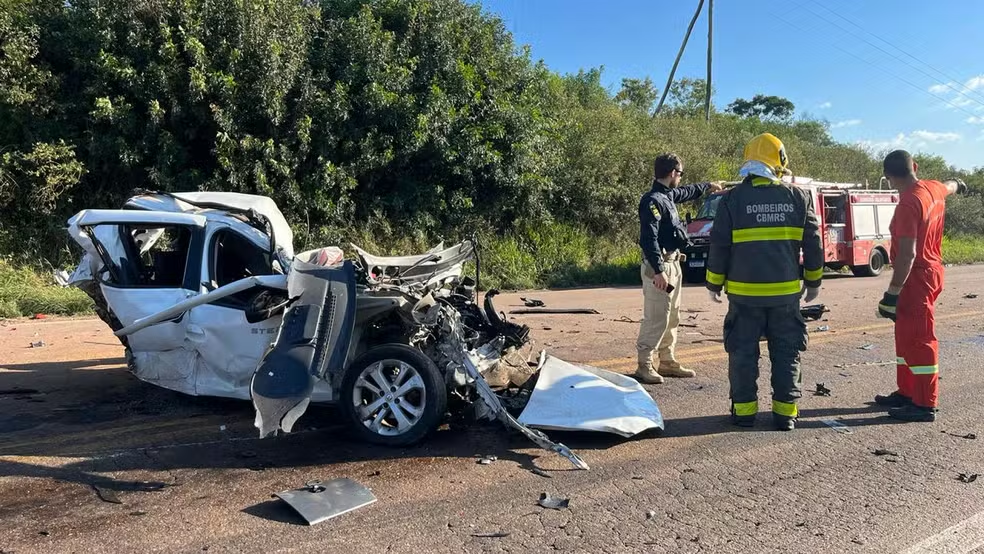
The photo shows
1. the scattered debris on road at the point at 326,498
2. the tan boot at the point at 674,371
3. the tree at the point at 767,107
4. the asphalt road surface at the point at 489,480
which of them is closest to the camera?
the asphalt road surface at the point at 489,480

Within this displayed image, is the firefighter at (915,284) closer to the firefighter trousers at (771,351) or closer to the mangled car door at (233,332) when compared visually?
the firefighter trousers at (771,351)

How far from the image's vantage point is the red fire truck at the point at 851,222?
17.2 meters

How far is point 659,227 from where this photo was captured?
5.88m

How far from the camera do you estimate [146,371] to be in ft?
16.2

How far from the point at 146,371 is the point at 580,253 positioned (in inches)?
554

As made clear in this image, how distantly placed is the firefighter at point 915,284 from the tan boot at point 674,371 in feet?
5.58

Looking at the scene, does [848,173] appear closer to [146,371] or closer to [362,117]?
[362,117]

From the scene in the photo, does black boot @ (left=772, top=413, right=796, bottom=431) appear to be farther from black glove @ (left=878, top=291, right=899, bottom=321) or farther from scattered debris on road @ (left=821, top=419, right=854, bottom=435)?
black glove @ (left=878, top=291, right=899, bottom=321)

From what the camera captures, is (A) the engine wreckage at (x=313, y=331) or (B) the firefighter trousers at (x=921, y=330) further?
(B) the firefighter trousers at (x=921, y=330)

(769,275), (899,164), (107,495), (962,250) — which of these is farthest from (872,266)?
(107,495)

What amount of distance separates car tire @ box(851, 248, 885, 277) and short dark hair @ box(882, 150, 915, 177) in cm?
1488

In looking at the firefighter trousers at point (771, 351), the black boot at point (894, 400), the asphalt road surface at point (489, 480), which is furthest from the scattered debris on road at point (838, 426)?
the black boot at point (894, 400)

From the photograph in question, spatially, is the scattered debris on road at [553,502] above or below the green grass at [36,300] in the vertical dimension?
below

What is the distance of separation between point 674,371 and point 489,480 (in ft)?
9.99
